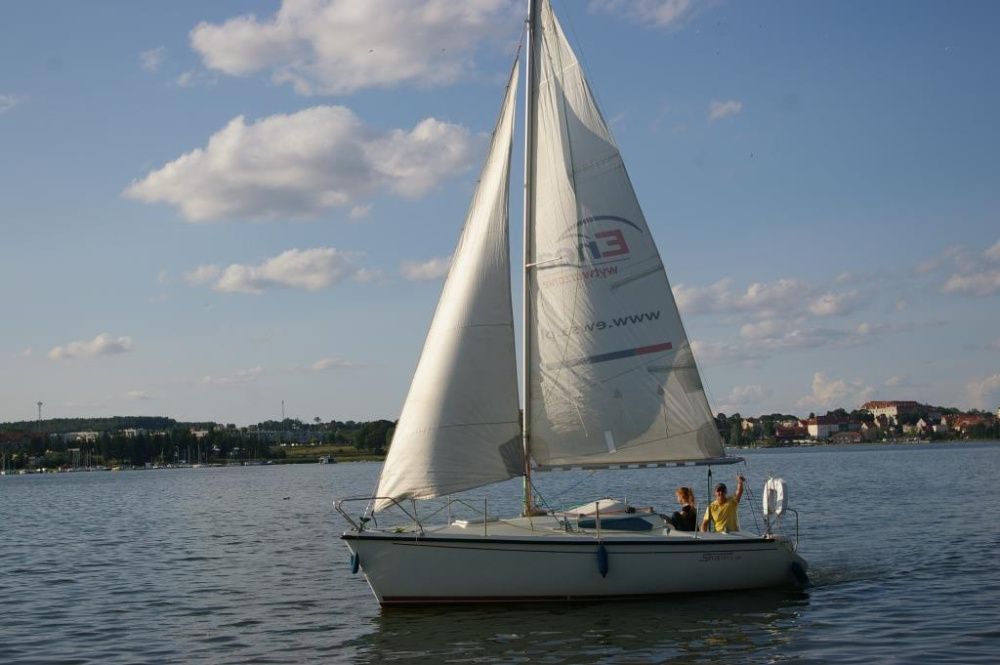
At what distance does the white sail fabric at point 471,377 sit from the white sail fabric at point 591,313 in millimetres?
682

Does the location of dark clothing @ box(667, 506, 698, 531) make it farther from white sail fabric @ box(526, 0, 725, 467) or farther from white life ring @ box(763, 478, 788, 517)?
white life ring @ box(763, 478, 788, 517)

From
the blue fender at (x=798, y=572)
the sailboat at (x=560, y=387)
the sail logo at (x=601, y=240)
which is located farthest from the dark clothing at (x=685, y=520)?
the sail logo at (x=601, y=240)

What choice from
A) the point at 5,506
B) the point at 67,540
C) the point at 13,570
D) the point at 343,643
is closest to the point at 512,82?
the point at 343,643

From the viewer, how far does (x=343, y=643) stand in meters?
18.4

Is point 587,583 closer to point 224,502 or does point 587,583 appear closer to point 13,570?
point 13,570

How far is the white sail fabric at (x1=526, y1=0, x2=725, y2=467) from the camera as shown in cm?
2089

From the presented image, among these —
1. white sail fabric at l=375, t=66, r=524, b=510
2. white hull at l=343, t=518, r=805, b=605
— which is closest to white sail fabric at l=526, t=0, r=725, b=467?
white sail fabric at l=375, t=66, r=524, b=510

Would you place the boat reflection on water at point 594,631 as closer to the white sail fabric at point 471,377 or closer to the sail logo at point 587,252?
the white sail fabric at point 471,377

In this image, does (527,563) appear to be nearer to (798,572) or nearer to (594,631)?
(594,631)

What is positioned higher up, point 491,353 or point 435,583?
point 491,353

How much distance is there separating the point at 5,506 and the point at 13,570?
46548 mm

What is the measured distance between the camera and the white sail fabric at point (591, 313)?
20891mm

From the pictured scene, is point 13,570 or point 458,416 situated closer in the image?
point 458,416

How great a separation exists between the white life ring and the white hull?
2003 millimetres
